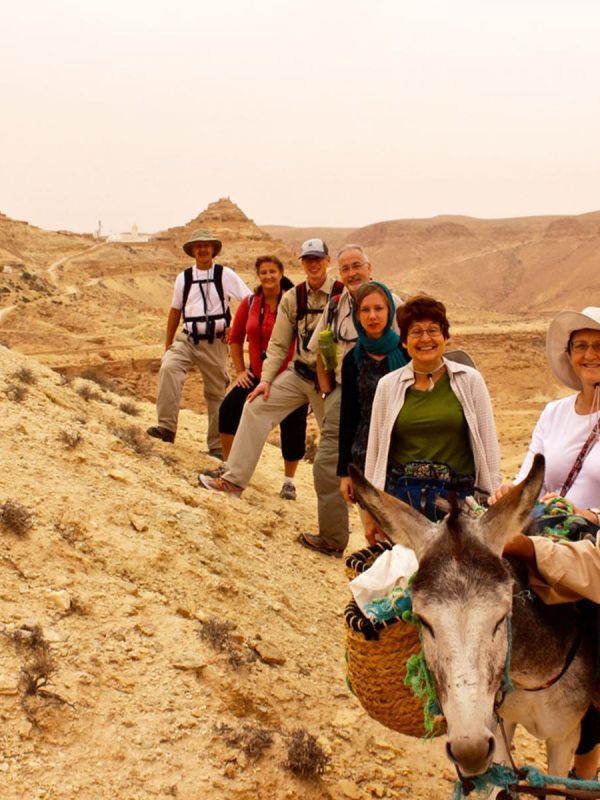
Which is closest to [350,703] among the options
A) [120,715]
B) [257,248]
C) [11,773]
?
[120,715]

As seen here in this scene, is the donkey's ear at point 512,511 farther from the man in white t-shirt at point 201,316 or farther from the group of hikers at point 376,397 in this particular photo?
the man in white t-shirt at point 201,316

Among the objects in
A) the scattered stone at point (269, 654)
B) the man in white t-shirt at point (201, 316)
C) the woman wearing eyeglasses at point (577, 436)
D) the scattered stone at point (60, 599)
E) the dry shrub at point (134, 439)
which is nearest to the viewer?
the woman wearing eyeglasses at point (577, 436)

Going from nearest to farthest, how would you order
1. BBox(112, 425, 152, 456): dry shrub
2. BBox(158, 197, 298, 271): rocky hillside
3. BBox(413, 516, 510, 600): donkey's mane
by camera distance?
BBox(413, 516, 510, 600): donkey's mane → BBox(112, 425, 152, 456): dry shrub → BBox(158, 197, 298, 271): rocky hillside

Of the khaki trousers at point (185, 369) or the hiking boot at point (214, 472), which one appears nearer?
the hiking boot at point (214, 472)

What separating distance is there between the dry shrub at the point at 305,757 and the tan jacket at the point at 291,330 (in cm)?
308

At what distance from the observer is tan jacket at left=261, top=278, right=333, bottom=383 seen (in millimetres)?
5824

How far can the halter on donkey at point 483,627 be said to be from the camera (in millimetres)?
2012

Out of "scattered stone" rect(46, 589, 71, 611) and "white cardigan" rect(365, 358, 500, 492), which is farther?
"scattered stone" rect(46, 589, 71, 611)

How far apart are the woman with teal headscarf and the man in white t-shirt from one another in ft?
10.2

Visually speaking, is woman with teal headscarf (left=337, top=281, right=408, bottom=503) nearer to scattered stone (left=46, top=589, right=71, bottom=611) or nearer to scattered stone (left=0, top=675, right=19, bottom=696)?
scattered stone (left=46, top=589, right=71, bottom=611)

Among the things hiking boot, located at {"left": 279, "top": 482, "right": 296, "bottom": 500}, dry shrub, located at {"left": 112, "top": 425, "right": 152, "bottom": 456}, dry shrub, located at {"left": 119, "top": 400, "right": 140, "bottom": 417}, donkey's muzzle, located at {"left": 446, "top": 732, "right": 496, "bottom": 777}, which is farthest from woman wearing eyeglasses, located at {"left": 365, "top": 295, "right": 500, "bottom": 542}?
dry shrub, located at {"left": 119, "top": 400, "right": 140, "bottom": 417}

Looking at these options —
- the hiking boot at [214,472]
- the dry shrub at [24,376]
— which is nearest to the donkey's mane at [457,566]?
the hiking boot at [214,472]

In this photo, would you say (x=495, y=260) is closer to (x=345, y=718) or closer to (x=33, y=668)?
(x=345, y=718)

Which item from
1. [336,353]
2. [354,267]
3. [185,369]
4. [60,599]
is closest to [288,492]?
[185,369]
